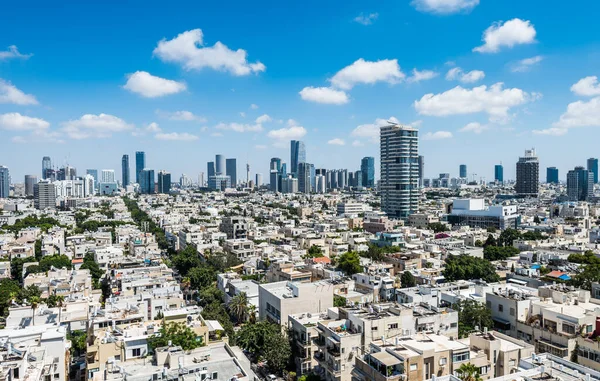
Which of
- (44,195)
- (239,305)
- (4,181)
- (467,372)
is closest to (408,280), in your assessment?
(239,305)

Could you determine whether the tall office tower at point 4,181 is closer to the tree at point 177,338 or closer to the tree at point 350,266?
the tree at point 350,266

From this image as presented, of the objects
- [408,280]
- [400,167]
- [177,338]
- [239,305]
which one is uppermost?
[400,167]

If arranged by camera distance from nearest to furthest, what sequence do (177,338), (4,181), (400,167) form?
(177,338) → (400,167) → (4,181)

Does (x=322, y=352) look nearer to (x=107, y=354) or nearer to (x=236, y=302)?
(x=107, y=354)

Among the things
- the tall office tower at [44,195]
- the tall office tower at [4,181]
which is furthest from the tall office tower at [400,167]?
the tall office tower at [4,181]

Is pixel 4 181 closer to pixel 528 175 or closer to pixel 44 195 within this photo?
pixel 44 195

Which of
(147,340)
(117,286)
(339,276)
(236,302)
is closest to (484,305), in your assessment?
(339,276)
